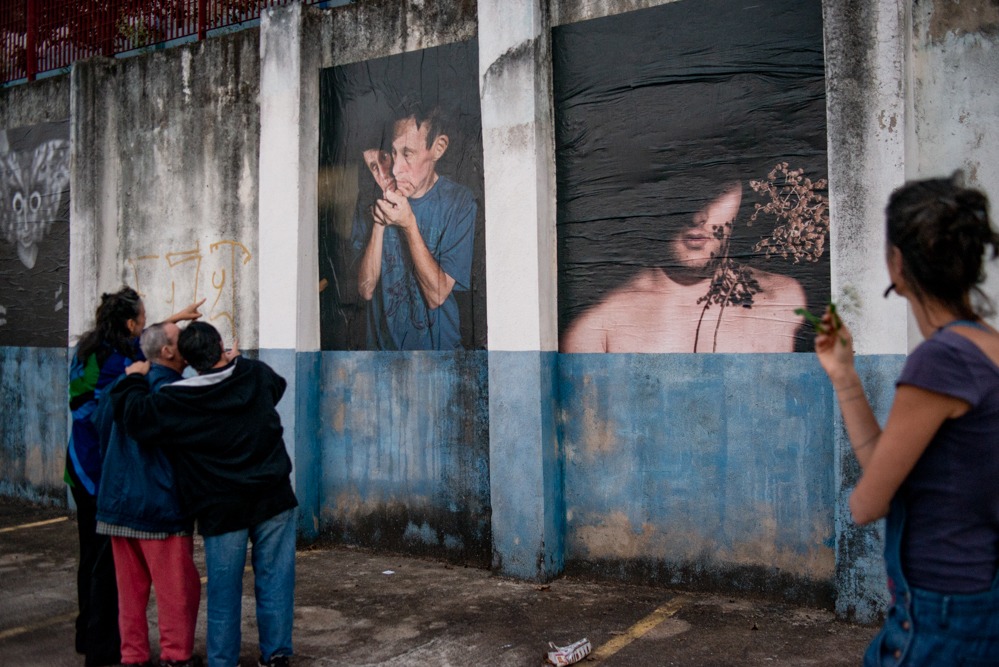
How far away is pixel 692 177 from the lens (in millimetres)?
5820

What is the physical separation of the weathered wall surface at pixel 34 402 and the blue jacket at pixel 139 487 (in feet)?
17.0

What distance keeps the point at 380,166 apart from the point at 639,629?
3958mm

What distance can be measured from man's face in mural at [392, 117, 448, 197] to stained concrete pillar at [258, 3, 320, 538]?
821mm

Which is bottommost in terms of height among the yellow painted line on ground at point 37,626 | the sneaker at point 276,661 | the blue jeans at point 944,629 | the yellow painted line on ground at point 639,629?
the yellow painted line on ground at point 37,626

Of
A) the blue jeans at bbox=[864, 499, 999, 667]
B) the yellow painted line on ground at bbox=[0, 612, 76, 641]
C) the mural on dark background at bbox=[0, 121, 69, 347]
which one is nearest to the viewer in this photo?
the blue jeans at bbox=[864, 499, 999, 667]

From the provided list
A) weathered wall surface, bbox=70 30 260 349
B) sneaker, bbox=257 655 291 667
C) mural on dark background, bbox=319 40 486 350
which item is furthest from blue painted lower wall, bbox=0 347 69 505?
sneaker, bbox=257 655 291 667

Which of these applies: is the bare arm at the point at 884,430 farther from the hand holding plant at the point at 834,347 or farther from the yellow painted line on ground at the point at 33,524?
the yellow painted line on ground at the point at 33,524

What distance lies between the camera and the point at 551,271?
6.32 metres

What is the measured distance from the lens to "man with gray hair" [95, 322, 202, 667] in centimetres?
434

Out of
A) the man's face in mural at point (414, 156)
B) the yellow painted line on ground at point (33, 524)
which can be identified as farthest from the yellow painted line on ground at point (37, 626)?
the man's face in mural at point (414, 156)

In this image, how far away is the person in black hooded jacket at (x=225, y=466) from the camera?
13.8 ft

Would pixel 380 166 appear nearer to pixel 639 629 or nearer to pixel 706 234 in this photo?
pixel 706 234

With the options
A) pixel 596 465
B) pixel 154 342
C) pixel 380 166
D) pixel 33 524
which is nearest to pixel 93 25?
pixel 380 166

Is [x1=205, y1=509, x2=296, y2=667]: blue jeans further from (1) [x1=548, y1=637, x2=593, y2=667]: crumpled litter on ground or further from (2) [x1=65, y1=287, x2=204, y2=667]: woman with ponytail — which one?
(1) [x1=548, y1=637, x2=593, y2=667]: crumpled litter on ground
